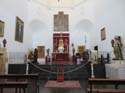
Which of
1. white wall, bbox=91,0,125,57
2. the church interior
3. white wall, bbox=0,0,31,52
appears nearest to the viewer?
the church interior

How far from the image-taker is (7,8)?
41.8ft

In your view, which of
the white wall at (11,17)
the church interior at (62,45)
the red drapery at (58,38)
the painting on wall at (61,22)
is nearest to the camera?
the church interior at (62,45)

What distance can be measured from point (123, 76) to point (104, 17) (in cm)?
740

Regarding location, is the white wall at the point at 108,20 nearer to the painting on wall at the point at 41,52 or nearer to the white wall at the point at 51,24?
the white wall at the point at 51,24

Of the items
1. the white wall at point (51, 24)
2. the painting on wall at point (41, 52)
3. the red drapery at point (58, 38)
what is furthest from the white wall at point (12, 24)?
the red drapery at point (58, 38)

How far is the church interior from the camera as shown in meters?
8.33

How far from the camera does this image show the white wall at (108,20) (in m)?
12.8

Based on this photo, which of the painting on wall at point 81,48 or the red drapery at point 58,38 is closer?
the painting on wall at point 81,48

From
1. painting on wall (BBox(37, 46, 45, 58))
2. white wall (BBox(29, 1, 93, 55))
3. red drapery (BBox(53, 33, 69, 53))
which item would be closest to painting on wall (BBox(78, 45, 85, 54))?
white wall (BBox(29, 1, 93, 55))

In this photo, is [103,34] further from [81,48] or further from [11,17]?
[11,17]

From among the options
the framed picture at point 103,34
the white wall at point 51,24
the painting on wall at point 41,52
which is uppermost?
the white wall at point 51,24

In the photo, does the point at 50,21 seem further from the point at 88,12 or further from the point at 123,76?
the point at 123,76

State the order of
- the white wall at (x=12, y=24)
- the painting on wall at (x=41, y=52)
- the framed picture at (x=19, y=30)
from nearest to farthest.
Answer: the white wall at (x=12, y=24) → the framed picture at (x=19, y=30) → the painting on wall at (x=41, y=52)

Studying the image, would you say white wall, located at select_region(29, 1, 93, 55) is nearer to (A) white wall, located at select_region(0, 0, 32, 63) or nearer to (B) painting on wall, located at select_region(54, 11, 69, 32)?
(B) painting on wall, located at select_region(54, 11, 69, 32)
